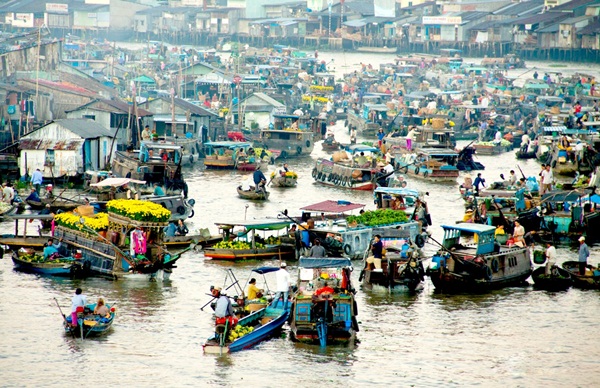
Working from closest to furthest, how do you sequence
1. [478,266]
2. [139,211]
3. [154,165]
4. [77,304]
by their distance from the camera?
[77,304] → [478,266] → [139,211] → [154,165]

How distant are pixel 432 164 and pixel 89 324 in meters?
28.4

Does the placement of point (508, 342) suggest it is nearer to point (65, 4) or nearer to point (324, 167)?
point (324, 167)

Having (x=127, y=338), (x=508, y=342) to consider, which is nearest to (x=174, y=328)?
(x=127, y=338)

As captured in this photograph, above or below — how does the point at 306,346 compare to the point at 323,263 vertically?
below

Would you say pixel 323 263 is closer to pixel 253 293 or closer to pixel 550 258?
pixel 253 293

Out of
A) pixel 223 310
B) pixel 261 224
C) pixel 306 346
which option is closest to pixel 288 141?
pixel 261 224

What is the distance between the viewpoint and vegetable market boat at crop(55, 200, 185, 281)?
29.8m

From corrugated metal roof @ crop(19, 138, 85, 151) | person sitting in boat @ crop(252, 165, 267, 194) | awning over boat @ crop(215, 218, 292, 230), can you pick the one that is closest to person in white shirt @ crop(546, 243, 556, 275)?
awning over boat @ crop(215, 218, 292, 230)

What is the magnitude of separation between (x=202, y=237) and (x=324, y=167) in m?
15.3

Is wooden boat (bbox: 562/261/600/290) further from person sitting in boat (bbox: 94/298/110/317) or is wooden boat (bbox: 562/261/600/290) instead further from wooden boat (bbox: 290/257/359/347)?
person sitting in boat (bbox: 94/298/110/317)

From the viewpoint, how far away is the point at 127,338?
25.4 metres

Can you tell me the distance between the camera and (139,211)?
29812mm

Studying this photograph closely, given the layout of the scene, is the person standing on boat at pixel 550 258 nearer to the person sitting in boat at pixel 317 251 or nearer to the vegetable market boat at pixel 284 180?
the person sitting in boat at pixel 317 251

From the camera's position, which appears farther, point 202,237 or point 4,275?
point 202,237
